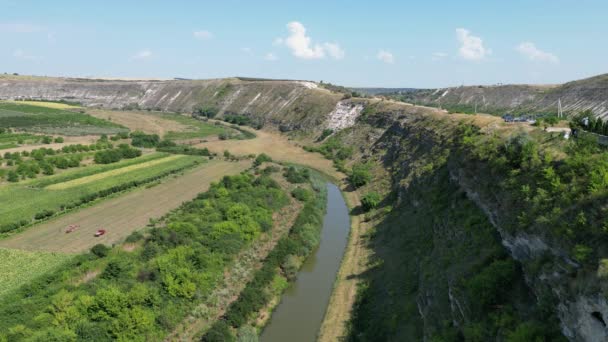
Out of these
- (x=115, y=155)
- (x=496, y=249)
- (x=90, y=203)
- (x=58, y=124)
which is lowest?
(x=90, y=203)

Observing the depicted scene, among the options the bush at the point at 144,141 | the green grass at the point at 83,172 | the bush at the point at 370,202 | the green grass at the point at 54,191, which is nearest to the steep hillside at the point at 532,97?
the bush at the point at 370,202

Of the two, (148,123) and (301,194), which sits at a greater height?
(148,123)

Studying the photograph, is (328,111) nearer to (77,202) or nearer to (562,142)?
(77,202)

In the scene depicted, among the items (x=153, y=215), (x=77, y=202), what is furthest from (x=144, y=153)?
(x=153, y=215)

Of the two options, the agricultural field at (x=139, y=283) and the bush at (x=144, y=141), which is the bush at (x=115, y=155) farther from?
the agricultural field at (x=139, y=283)

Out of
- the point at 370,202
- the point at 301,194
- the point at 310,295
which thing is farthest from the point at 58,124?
the point at 310,295

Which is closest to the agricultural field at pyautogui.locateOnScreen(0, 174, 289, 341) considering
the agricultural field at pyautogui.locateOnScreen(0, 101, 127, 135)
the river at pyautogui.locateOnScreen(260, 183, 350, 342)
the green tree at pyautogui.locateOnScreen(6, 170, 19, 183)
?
the river at pyautogui.locateOnScreen(260, 183, 350, 342)

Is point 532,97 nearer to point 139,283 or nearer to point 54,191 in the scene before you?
point 139,283
